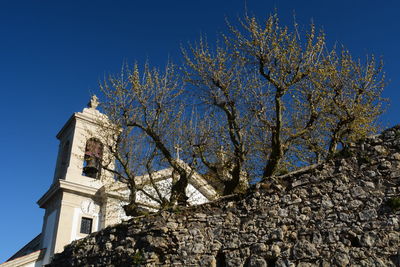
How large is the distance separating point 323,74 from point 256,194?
518cm

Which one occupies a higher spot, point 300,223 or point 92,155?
point 92,155

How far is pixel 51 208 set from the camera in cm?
2133

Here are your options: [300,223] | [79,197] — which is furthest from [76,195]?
[300,223]

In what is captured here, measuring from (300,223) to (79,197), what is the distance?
15660mm

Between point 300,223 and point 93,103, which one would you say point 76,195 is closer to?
point 93,103

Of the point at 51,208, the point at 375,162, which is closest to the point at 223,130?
the point at 375,162

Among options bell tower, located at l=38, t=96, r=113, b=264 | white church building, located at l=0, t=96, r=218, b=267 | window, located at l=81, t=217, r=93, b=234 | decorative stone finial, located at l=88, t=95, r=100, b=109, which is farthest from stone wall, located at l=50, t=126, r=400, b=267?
decorative stone finial, located at l=88, t=95, r=100, b=109

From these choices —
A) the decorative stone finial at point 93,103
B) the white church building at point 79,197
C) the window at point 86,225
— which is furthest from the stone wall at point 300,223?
the decorative stone finial at point 93,103

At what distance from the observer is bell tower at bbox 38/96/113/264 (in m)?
19.8

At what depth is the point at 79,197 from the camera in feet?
67.8

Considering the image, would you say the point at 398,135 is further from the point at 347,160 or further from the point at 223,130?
the point at 223,130

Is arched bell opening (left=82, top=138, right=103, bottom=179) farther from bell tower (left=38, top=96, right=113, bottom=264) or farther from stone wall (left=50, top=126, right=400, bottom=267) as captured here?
stone wall (left=50, top=126, right=400, bottom=267)

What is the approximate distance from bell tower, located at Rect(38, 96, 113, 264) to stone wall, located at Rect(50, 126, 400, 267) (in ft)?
39.6

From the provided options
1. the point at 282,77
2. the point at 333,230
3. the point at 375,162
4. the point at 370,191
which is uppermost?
the point at 282,77
